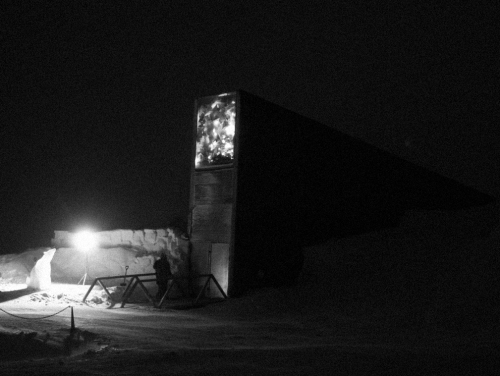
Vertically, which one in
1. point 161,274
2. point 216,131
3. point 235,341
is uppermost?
point 216,131

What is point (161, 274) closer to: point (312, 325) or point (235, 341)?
point (312, 325)

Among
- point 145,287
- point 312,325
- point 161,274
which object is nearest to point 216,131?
point 161,274

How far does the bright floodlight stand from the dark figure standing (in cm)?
382

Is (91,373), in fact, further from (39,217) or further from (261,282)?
(39,217)

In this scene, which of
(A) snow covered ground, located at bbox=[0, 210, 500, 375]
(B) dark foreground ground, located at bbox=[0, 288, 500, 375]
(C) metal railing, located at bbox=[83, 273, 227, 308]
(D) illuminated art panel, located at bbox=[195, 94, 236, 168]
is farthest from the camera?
(D) illuminated art panel, located at bbox=[195, 94, 236, 168]

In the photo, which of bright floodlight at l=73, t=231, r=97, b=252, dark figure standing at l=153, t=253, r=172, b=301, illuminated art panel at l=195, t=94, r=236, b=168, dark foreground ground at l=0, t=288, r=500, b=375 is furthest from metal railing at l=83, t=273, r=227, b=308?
illuminated art panel at l=195, t=94, r=236, b=168

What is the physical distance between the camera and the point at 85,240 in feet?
66.1

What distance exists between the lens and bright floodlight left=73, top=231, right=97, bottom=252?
20089 millimetres

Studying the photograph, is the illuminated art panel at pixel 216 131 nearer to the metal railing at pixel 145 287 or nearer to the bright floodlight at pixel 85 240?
the metal railing at pixel 145 287

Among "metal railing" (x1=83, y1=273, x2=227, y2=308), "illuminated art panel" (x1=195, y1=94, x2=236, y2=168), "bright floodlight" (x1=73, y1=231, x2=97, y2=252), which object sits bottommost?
"metal railing" (x1=83, y1=273, x2=227, y2=308)

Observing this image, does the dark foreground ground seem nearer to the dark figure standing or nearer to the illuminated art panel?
the dark figure standing

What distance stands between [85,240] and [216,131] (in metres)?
6.64

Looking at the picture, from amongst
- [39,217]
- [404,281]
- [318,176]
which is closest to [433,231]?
[318,176]

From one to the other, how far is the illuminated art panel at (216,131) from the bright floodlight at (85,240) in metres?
4.96
